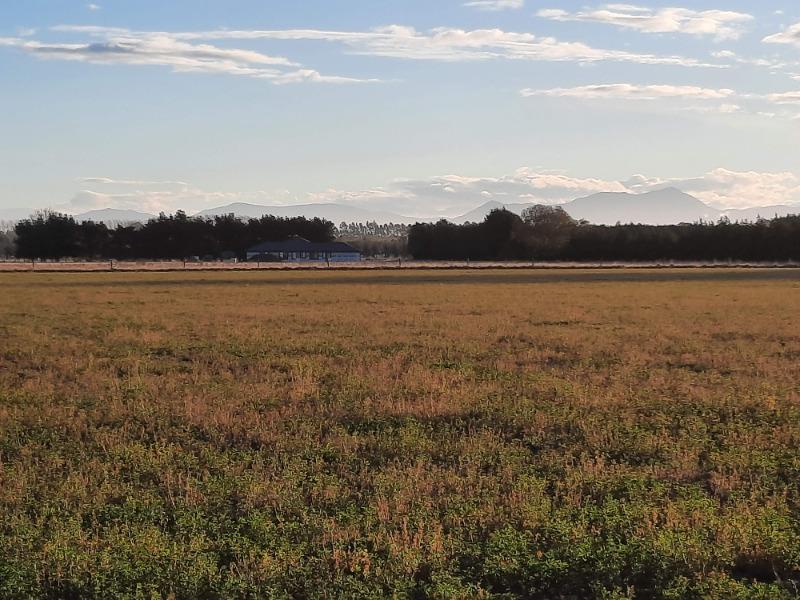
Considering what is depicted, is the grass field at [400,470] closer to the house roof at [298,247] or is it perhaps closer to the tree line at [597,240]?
the tree line at [597,240]

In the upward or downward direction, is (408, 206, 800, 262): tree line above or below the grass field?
above

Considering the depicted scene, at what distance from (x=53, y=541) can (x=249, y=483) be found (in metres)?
2.35

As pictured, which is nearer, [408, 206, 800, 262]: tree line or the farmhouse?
[408, 206, 800, 262]: tree line

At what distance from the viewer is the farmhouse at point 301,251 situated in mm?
151625

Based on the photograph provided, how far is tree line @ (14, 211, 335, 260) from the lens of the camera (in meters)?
138

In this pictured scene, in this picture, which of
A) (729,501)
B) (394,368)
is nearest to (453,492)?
(729,501)

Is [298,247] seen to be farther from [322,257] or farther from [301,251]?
[322,257]

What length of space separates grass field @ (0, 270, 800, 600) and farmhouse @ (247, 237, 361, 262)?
129 metres

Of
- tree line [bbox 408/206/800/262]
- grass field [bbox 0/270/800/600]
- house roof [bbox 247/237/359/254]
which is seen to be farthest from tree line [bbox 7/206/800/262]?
grass field [bbox 0/270/800/600]

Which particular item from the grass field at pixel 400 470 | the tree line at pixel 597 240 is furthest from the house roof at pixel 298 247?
the grass field at pixel 400 470

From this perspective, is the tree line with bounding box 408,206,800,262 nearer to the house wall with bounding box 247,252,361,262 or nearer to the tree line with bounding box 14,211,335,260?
the house wall with bounding box 247,252,361,262

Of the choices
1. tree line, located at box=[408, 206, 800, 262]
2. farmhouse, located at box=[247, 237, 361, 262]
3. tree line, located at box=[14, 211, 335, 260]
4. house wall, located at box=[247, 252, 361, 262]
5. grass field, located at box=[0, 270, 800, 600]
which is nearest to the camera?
grass field, located at box=[0, 270, 800, 600]

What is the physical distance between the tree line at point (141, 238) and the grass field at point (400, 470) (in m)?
125

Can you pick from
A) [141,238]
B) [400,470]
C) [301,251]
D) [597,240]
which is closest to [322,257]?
[301,251]
